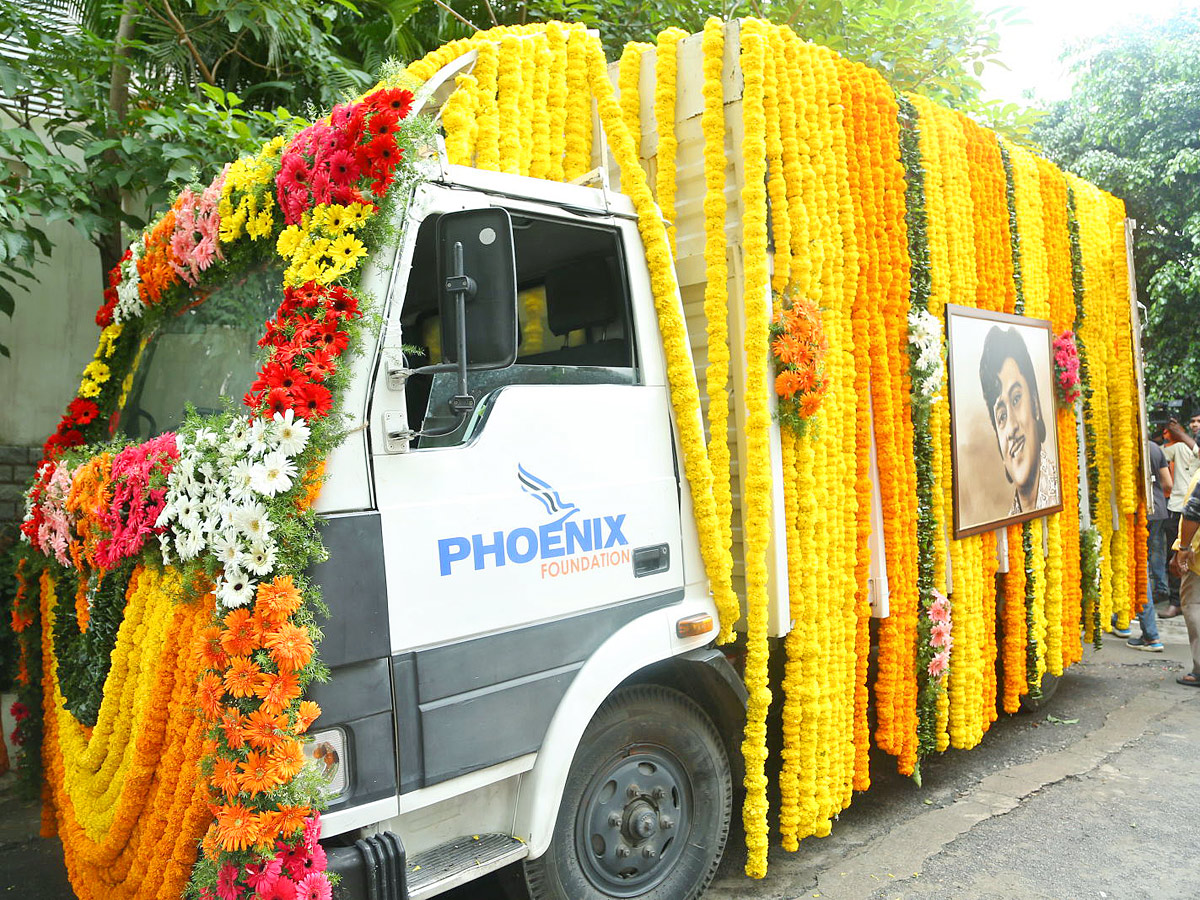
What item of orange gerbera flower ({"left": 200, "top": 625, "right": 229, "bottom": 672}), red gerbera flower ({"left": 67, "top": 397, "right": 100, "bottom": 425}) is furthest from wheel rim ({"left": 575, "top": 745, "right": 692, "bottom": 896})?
red gerbera flower ({"left": 67, "top": 397, "right": 100, "bottom": 425})

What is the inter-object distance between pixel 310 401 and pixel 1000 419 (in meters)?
3.82

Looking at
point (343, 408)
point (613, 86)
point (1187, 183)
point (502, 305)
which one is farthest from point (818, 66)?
point (1187, 183)

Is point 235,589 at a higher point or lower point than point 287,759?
higher

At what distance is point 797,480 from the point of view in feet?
11.3

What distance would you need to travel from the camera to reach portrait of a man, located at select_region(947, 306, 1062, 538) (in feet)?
14.5

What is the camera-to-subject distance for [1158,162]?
34.1ft

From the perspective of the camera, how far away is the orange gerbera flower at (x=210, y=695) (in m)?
2.04

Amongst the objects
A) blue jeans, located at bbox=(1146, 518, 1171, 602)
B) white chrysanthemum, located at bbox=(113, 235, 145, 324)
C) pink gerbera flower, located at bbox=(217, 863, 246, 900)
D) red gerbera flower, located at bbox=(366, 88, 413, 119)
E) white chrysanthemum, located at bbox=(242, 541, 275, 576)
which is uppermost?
red gerbera flower, located at bbox=(366, 88, 413, 119)

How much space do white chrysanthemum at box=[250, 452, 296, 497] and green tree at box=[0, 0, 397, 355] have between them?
90.3 inches

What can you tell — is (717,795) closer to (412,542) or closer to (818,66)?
(412,542)

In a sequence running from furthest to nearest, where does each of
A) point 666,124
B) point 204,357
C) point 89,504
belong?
1. point 666,124
2. point 204,357
3. point 89,504

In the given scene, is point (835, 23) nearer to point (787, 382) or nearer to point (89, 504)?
point (787, 382)

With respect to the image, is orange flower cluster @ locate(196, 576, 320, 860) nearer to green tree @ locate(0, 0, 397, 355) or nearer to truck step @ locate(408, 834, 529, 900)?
truck step @ locate(408, 834, 529, 900)

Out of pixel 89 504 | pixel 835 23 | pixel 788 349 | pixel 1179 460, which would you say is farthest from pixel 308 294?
pixel 1179 460
